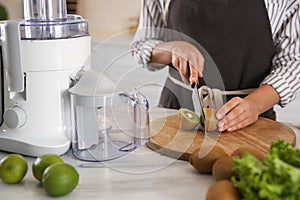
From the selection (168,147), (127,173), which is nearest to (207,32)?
(168,147)

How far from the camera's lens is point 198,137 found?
1.00m

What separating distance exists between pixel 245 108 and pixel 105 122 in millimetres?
358

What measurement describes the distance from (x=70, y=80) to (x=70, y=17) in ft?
0.52

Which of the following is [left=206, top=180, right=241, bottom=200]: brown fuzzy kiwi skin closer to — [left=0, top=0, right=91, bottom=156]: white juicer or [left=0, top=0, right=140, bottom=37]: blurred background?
[left=0, top=0, right=91, bottom=156]: white juicer

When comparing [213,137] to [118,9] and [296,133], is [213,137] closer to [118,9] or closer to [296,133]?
[296,133]

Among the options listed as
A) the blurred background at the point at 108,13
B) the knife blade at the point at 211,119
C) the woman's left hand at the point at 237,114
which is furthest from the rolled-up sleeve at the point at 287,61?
the blurred background at the point at 108,13

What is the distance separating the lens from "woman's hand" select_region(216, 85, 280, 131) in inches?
42.1

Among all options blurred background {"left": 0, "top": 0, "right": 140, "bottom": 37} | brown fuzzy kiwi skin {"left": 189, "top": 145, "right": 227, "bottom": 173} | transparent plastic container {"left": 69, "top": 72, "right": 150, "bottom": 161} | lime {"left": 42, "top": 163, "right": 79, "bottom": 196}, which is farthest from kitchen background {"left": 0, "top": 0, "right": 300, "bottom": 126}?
lime {"left": 42, "top": 163, "right": 79, "bottom": 196}

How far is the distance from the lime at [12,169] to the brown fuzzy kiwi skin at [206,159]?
286 mm

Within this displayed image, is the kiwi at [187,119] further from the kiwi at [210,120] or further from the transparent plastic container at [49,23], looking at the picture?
the transparent plastic container at [49,23]

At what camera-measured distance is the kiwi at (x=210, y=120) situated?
3.31 ft

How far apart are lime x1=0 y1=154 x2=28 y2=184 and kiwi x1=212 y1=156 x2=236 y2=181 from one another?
31 centimetres

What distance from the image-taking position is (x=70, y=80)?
0.94 metres

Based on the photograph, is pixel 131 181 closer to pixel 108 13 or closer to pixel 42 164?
pixel 42 164
